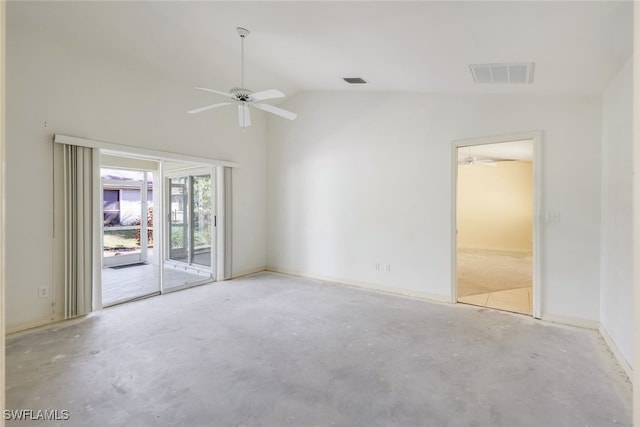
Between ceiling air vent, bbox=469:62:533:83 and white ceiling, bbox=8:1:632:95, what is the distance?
78 mm

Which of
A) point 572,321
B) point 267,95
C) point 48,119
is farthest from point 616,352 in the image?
point 48,119

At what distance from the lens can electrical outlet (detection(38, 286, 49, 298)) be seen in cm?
345

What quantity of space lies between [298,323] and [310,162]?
3.05 meters

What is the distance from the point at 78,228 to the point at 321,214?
136 inches

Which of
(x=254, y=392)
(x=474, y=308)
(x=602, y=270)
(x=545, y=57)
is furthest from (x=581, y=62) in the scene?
Answer: (x=254, y=392)

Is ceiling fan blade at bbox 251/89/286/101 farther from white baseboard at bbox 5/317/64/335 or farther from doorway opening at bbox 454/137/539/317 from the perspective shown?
doorway opening at bbox 454/137/539/317

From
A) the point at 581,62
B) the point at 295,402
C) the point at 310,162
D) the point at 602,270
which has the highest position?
the point at 581,62

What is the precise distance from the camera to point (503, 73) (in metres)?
3.09

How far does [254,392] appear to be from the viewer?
7.35ft

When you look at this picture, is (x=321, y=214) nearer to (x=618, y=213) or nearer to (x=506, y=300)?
(x=506, y=300)

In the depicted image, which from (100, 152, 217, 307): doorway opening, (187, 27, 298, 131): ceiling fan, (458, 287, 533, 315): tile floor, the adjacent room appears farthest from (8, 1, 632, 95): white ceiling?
(458, 287, 533, 315): tile floor

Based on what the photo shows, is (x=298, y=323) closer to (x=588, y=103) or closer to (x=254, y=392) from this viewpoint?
(x=254, y=392)

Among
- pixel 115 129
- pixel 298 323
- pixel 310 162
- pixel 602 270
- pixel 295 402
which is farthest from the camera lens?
pixel 310 162

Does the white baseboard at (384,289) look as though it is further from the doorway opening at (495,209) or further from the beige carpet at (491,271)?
the doorway opening at (495,209)
